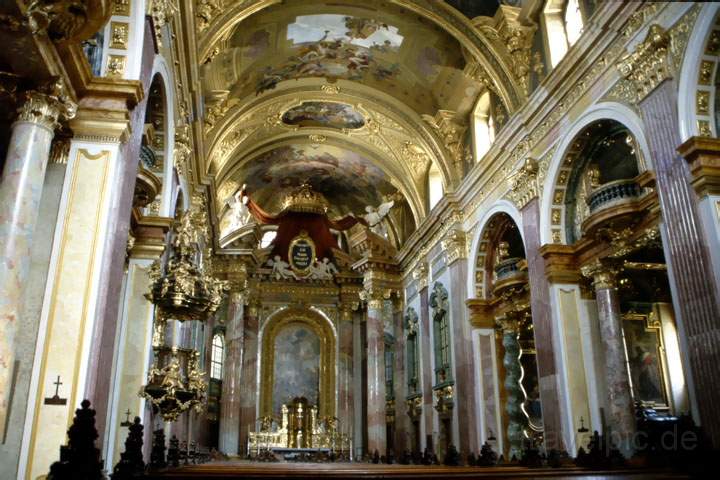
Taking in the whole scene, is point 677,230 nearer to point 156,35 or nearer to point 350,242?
point 156,35

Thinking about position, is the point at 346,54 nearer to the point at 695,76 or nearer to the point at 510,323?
the point at 510,323

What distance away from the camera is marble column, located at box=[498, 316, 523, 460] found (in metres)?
13.5

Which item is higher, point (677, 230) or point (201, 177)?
point (201, 177)

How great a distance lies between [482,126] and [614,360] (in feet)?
24.7

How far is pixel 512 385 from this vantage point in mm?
13945

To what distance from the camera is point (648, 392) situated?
13.8m

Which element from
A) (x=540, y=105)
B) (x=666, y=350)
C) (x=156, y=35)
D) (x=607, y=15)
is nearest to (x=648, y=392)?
(x=666, y=350)

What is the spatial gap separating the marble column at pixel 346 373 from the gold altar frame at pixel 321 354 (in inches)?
11.6

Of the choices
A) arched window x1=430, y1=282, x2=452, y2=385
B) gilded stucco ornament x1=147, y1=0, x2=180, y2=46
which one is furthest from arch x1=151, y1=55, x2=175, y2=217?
arched window x1=430, y1=282, x2=452, y2=385

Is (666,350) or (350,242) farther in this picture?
(350,242)

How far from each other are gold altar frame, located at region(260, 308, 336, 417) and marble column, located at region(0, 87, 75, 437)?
16.2 meters

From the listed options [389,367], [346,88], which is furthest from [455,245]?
[389,367]

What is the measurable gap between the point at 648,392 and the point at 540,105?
23.1 ft

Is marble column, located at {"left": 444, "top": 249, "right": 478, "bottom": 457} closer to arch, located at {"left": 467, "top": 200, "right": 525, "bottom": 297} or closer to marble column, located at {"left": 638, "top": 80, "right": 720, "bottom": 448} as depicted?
arch, located at {"left": 467, "top": 200, "right": 525, "bottom": 297}
